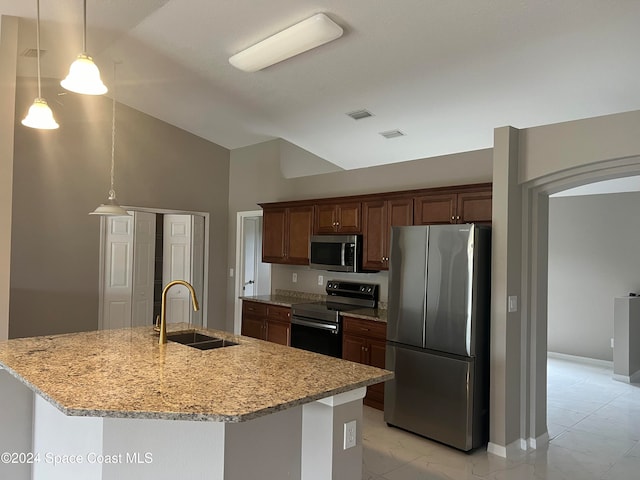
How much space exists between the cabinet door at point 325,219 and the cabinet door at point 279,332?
115 cm

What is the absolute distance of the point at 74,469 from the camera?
7.05 feet

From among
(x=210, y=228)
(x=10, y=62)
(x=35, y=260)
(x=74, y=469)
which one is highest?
(x=10, y=62)

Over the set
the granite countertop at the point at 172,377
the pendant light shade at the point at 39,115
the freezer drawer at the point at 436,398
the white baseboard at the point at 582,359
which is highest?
the pendant light shade at the point at 39,115

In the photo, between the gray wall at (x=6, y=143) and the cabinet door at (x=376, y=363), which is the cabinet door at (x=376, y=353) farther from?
the gray wall at (x=6, y=143)

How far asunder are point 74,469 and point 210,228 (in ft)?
16.1

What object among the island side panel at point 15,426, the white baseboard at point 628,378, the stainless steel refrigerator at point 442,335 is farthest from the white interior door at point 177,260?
the white baseboard at point 628,378

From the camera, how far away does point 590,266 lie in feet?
21.2

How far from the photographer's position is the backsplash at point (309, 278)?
5102mm

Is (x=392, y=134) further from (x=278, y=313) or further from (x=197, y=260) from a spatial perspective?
(x=197, y=260)

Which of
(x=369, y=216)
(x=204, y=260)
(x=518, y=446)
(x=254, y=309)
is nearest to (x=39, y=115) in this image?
(x=369, y=216)

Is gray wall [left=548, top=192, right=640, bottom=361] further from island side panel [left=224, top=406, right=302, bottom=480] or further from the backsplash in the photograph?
island side panel [left=224, top=406, right=302, bottom=480]

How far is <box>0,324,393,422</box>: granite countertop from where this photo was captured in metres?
1.66

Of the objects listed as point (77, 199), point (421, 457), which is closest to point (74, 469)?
point (421, 457)

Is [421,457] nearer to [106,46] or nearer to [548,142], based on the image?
[548,142]
